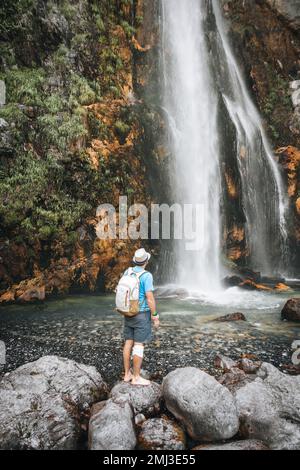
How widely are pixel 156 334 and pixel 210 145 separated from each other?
548 inches

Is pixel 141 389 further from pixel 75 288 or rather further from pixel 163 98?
pixel 163 98

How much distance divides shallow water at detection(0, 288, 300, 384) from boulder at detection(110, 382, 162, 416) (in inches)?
35.5

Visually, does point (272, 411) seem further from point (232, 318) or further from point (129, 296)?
point (232, 318)

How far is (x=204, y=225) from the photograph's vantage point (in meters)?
17.3

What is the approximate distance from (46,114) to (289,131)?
Answer: 18069 mm

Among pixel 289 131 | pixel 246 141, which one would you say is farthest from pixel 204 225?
pixel 289 131

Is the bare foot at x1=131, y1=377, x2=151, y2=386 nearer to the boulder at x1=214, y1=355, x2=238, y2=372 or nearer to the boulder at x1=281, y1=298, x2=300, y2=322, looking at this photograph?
the boulder at x1=214, y1=355, x2=238, y2=372

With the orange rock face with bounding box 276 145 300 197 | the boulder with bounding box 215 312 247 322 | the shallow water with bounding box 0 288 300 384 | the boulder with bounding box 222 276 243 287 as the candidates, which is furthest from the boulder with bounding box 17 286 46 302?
the orange rock face with bounding box 276 145 300 197

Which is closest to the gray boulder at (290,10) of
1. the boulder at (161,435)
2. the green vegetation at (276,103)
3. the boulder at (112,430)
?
the green vegetation at (276,103)

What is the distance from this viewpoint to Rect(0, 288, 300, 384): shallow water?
6051 millimetres

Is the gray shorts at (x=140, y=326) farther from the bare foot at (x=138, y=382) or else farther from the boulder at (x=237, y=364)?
the boulder at (x=237, y=364)

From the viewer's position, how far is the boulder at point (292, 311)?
28.7 ft

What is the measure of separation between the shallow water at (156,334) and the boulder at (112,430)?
1409 mm
